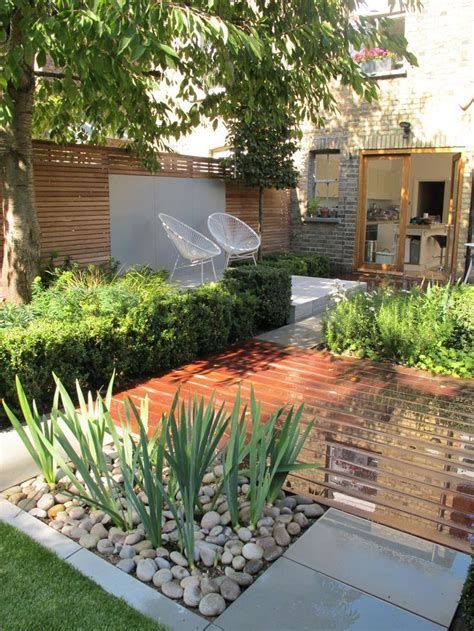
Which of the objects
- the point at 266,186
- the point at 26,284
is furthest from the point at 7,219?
the point at 266,186

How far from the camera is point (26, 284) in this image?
16.8ft

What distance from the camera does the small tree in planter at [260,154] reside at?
947 cm

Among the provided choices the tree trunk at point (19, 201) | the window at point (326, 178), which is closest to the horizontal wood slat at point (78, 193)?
the tree trunk at point (19, 201)

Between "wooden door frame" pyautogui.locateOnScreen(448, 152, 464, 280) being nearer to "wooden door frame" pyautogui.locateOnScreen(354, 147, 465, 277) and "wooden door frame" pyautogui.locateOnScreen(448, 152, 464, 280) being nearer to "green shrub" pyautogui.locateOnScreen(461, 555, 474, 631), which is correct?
"wooden door frame" pyautogui.locateOnScreen(354, 147, 465, 277)

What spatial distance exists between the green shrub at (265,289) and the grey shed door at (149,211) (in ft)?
7.76

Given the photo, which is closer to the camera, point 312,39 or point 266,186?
point 312,39

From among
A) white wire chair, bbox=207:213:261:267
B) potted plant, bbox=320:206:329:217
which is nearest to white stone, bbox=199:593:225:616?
white wire chair, bbox=207:213:261:267

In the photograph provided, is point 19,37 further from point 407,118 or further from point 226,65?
point 407,118

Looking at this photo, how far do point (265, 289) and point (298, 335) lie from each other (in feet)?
2.05

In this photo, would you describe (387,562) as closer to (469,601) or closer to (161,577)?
(469,601)

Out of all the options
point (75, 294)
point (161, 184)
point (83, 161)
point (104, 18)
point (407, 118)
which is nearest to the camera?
point (104, 18)

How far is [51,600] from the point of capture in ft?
6.91

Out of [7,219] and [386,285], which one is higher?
[7,219]

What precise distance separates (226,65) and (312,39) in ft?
2.57
